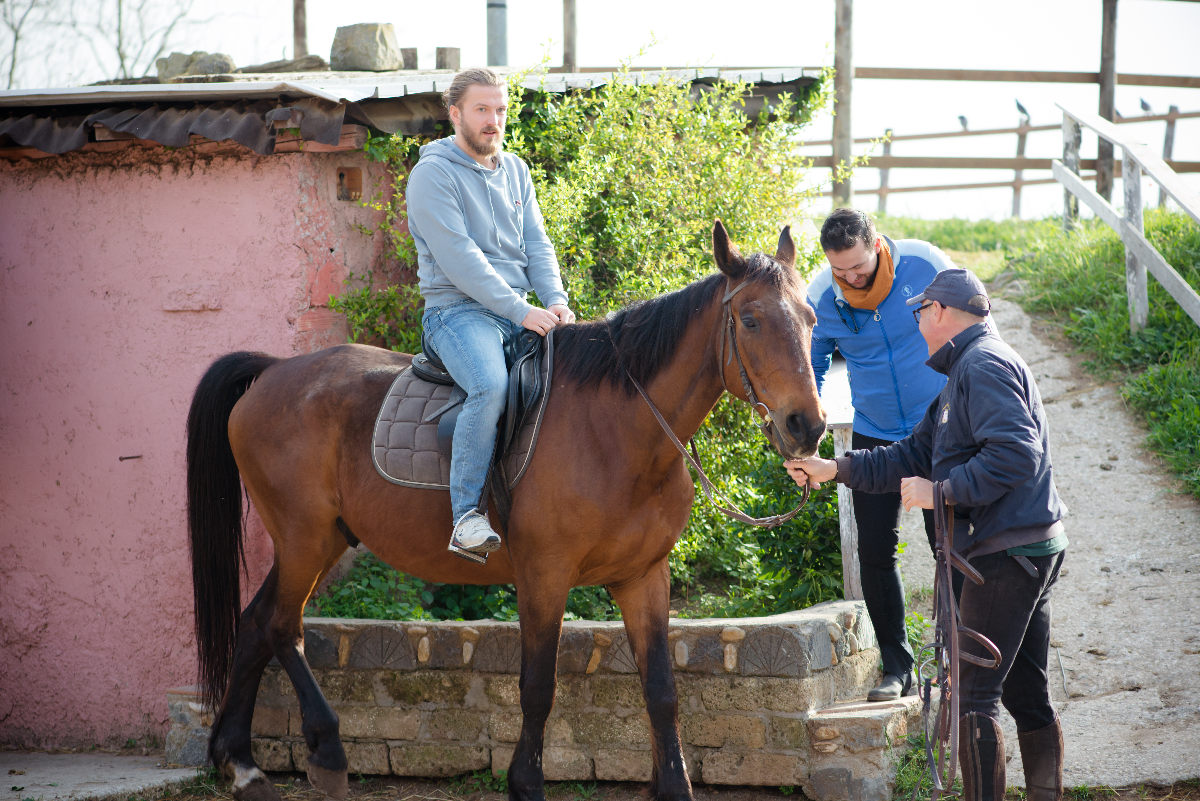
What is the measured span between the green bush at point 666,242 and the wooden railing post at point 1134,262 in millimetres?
2948

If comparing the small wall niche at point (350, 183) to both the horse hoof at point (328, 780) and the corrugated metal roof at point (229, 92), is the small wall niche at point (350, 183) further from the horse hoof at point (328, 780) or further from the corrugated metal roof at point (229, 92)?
the horse hoof at point (328, 780)

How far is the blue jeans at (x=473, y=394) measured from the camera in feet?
13.6

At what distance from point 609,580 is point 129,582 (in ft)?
11.3

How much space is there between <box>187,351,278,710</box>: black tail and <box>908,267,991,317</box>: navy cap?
10.4ft

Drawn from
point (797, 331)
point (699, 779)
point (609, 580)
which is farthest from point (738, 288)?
point (699, 779)

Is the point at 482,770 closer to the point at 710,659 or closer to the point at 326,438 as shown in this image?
the point at 710,659

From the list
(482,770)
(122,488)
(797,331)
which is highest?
(797,331)

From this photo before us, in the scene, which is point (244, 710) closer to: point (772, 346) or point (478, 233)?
point (478, 233)

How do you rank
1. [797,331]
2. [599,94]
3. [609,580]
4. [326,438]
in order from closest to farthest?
1. [797,331]
2. [609,580]
3. [326,438]
4. [599,94]

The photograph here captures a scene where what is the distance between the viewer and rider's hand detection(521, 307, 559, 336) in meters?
4.22

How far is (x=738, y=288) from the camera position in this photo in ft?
12.6

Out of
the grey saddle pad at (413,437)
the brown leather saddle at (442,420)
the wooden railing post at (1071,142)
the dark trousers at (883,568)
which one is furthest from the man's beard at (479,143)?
the wooden railing post at (1071,142)

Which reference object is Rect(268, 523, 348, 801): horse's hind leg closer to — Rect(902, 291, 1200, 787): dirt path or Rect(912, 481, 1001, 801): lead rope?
Rect(912, 481, 1001, 801): lead rope

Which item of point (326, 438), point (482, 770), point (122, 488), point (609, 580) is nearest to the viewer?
point (609, 580)
